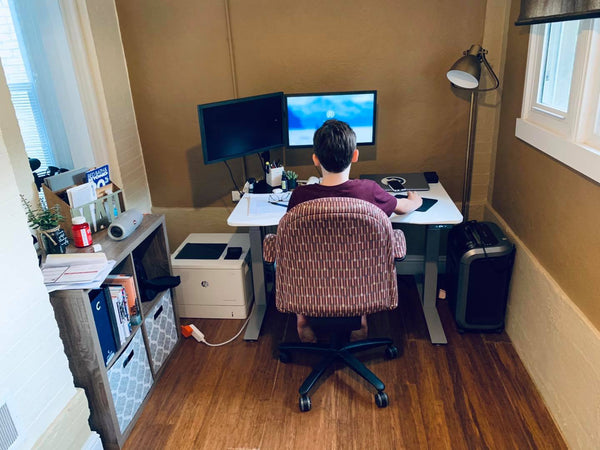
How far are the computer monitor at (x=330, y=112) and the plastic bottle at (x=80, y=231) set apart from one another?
1343mm

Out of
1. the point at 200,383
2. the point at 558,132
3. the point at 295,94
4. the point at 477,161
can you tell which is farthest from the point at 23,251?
the point at 477,161

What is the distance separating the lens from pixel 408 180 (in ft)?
9.42

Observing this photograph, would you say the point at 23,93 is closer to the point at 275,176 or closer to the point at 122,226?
the point at 122,226

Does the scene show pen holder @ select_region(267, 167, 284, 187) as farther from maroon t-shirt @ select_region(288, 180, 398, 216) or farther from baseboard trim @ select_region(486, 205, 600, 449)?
baseboard trim @ select_region(486, 205, 600, 449)

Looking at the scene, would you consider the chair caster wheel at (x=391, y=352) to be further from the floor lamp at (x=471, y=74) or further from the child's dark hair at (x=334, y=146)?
the floor lamp at (x=471, y=74)

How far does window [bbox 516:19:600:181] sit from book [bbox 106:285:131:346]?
1.98 metres

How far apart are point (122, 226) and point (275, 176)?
1.03m

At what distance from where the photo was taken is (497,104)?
9.53 feet

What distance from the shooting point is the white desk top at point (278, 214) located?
2.34 meters

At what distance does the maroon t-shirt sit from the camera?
6.29 ft

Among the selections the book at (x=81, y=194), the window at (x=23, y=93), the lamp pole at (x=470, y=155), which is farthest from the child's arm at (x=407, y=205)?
the window at (x=23, y=93)

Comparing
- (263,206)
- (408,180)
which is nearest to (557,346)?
(408,180)

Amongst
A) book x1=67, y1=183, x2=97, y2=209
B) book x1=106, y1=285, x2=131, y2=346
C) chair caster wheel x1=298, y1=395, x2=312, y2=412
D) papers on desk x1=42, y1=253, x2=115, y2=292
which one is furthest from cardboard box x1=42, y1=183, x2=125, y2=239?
chair caster wheel x1=298, y1=395, x2=312, y2=412

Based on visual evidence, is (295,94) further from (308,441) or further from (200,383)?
(308,441)
